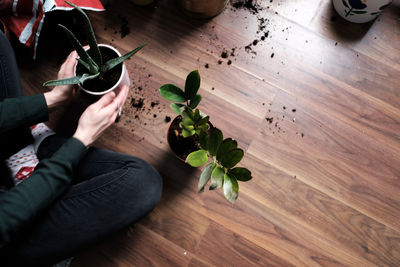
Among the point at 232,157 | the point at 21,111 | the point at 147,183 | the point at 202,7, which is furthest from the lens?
the point at 202,7

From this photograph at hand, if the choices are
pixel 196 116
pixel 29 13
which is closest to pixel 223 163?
pixel 196 116

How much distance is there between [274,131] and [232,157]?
1.63 feet

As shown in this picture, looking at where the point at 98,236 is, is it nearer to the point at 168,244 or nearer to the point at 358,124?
the point at 168,244

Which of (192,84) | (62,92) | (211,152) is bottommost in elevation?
(62,92)

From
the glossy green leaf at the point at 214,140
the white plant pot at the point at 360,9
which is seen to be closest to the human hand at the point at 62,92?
the glossy green leaf at the point at 214,140

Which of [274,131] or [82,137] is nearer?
[82,137]

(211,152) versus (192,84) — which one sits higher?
(192,84)

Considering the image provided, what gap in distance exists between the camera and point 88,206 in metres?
0.85

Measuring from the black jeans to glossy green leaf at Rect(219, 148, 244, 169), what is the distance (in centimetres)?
34

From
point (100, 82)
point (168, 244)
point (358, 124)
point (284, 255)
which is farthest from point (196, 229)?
point (358, 124)

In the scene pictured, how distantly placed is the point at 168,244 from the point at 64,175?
0.48 metres

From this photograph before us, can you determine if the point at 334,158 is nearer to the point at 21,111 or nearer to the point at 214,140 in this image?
the point at 214,140

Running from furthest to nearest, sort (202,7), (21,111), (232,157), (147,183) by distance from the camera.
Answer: (202,7), (147,183), (21,111), (232,157)

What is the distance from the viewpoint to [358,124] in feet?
3.75
